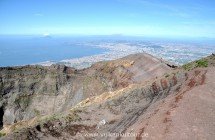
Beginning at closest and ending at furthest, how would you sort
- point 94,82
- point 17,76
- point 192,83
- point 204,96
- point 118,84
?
point 204,96
point 192,83
point 118,84
point 94,82
point 17,76

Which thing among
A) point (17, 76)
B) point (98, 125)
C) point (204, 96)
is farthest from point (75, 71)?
point (204, 96)

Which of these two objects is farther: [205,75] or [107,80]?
[107,80]

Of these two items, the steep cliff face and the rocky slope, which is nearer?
the rocky slope

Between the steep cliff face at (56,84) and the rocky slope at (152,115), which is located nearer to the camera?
the rocky slope at (152,115)

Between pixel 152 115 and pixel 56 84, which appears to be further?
pixel 56 84

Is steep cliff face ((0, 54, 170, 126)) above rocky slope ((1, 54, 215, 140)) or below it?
below

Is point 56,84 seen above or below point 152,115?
below

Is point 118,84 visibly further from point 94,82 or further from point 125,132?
point 125,132

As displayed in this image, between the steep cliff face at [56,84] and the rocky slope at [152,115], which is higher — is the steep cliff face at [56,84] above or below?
below
